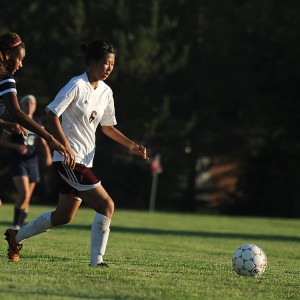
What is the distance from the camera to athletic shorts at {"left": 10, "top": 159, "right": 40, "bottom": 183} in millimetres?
15586

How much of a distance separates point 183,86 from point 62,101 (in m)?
37.5

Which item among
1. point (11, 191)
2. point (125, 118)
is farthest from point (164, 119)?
point (11, 191)

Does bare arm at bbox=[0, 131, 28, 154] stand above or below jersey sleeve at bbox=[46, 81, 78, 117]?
above

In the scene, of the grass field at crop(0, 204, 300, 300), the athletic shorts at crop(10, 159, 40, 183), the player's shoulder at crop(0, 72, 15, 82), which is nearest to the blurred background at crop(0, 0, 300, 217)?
the athletic shorts at crop(10, 159, 40, 183)

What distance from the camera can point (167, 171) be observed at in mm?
45500

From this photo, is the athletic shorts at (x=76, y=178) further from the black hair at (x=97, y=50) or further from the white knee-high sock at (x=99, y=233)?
the black hair at (x=97, y=50)

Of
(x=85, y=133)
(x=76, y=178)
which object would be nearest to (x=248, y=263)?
(x=76, y=178)

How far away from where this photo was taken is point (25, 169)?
51.3 ft

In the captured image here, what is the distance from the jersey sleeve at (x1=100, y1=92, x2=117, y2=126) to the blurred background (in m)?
33.7

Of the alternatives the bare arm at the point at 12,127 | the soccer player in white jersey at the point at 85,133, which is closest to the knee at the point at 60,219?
the soccer player in white jersey at the point at 85,133

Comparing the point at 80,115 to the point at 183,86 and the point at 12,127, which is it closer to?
the point at 12,127

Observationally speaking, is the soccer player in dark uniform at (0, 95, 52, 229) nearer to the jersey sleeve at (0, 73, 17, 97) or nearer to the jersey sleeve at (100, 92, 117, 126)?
the jersey sleeve at (100, 92, 117, 126)

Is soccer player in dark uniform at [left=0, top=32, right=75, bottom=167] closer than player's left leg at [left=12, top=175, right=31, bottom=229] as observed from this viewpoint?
Yes

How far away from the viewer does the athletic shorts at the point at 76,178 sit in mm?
8711
